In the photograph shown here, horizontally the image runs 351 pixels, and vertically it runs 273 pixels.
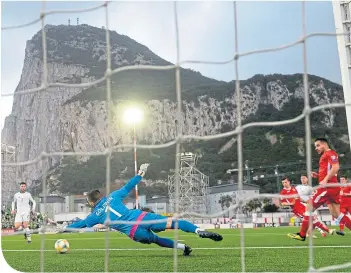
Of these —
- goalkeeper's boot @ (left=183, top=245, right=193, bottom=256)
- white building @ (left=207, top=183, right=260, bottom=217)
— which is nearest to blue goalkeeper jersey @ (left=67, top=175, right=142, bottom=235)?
goalkeeper's boot @ (left=183, top=245, right=193, bottom=256)

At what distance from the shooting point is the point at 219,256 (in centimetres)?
386

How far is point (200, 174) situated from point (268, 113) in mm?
8702

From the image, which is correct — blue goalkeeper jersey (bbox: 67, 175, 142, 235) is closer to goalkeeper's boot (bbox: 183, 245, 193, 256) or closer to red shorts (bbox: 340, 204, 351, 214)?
goalkeeper's boot (bbox: 183, 245, 193, 256)

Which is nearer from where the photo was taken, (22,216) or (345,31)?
(345,31)

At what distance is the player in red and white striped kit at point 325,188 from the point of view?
4.37 metres

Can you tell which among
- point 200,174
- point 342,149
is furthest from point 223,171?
point 342,149

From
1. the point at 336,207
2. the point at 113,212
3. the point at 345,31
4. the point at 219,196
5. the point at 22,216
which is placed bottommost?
the point at 219,196

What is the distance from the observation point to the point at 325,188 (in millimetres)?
5020

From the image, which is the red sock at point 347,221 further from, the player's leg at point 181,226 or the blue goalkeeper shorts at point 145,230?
the blue goalkeeper shorts at point 145,230

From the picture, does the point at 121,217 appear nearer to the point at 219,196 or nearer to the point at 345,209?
the point at 345,209

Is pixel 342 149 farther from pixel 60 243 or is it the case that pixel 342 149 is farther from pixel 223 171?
pixel 60 243

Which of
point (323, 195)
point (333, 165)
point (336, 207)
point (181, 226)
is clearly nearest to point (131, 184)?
point (181, 226)

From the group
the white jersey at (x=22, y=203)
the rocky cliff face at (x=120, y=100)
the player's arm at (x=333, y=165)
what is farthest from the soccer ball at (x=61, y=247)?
the rocky cliff face at (x=120, y=100)

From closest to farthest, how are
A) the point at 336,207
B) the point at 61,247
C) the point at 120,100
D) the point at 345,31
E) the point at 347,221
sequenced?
the point at 345,31 < the point at 61,247 < the point at 336,207 < the point at 347,221 < the point at 120,100
